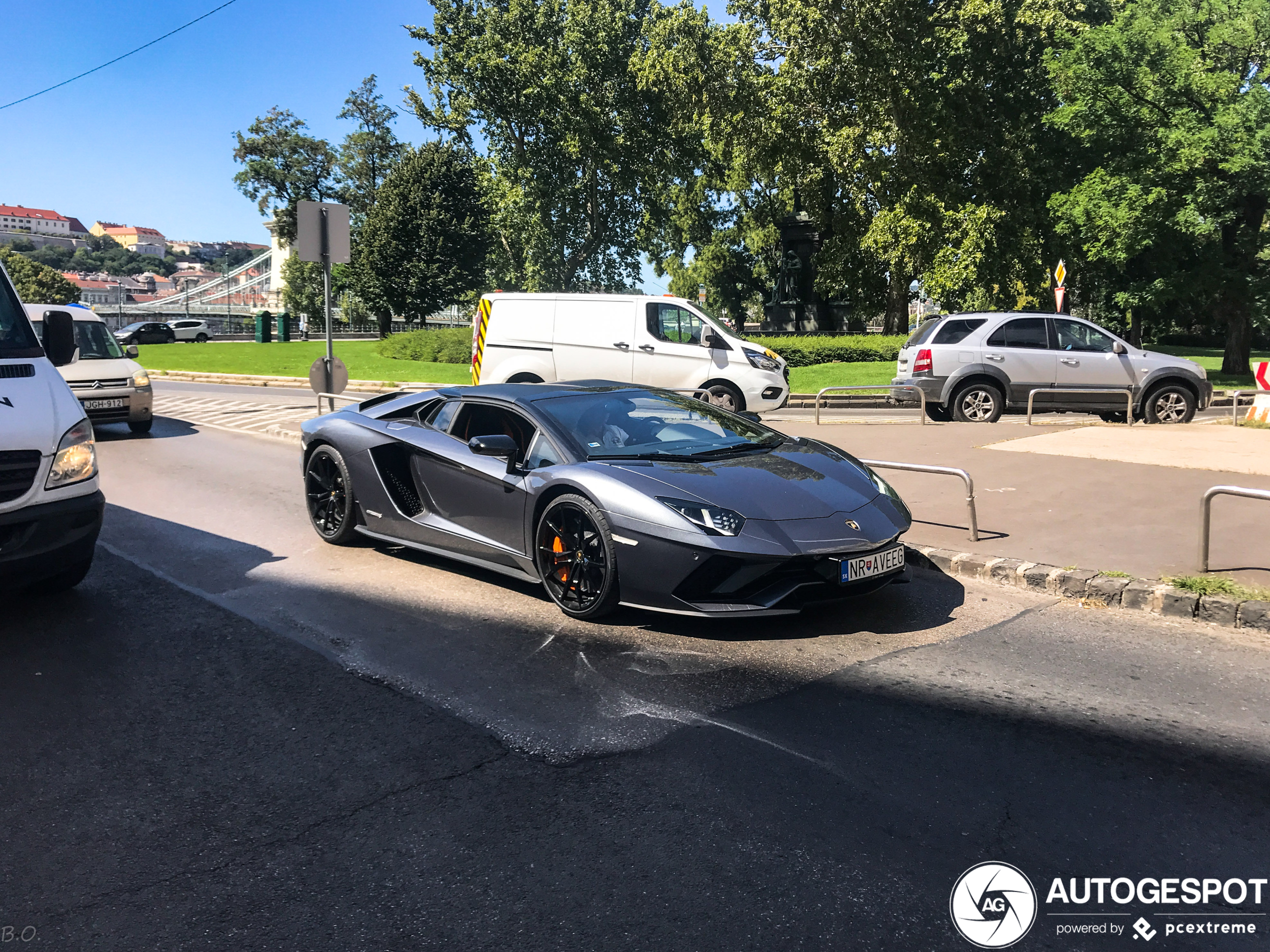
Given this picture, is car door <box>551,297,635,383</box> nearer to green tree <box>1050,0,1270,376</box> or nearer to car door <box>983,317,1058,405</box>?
car door <box>983,317,1058,405</box>

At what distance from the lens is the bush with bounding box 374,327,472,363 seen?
118ft

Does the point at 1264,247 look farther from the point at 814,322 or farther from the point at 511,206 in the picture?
the point at 511,206

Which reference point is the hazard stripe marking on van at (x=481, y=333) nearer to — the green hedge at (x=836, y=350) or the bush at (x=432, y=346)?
the green hedge at (x=836, y=350)

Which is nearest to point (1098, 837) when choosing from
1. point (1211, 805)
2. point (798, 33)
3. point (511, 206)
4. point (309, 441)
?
point (1211, 805)

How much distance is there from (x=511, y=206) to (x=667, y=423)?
48398mm

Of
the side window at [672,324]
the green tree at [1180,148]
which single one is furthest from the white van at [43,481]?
the green tree at [1180,148]

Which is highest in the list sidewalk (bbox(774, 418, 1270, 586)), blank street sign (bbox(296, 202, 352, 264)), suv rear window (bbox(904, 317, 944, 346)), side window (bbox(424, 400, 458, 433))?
blank street sign (bbox(296, 202, 352, 264))

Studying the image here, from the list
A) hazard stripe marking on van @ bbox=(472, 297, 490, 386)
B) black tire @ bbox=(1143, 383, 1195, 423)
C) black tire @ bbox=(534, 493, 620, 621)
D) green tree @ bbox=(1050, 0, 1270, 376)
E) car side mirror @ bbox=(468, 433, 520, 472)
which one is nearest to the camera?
black tire @ bbox=(534, 493, 620, 621)

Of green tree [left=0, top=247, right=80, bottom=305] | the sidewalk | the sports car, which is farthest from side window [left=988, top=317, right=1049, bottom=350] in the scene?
green tree [left=0, top=247, right=80, bottom=305]

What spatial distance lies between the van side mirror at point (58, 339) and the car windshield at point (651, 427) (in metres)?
3.11

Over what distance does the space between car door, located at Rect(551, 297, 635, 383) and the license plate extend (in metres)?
10.5

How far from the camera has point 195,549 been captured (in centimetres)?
724

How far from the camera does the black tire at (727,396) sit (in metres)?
15.5

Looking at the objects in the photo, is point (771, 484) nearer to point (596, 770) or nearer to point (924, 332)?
point (596, 770)
